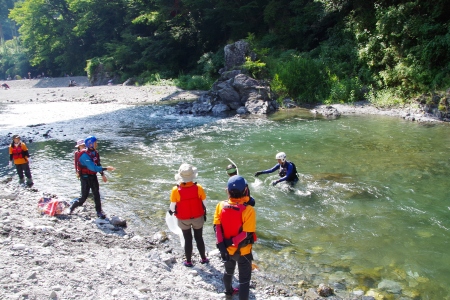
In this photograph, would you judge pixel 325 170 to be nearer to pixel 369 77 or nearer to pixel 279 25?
pixel 369 77

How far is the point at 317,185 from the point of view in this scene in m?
10.1

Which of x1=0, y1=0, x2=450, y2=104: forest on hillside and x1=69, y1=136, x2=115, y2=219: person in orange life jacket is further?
x1=0, y1=0, x2=450, y2=104: forest on hillside

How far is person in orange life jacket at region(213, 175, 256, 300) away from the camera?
4480 mm

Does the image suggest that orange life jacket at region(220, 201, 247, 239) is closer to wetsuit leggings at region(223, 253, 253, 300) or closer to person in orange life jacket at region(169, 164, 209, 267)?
wetsuit leggings at region(223, 253, 253, 300)

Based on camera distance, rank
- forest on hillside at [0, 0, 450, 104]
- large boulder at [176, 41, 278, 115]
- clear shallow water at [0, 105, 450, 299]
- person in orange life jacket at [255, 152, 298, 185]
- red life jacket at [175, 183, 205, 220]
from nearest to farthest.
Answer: red life jacket at [175, 183, 205, 220] < clear shallow water at [0, 105, 450, 299] < person in orange life jacket at [255, 152, 298, 185] < forest on hillside at [0, 0, 450, 104] < large boulder at [176, 41, 278, 115]

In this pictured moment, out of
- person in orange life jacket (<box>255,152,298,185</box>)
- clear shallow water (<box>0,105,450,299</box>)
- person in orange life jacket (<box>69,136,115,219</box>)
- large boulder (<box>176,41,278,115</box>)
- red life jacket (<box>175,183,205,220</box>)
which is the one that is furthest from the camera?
large boulder (<box>176,41,278,115</box>)

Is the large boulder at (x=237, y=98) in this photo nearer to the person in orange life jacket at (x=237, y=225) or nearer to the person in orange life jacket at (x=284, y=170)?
the person in orange life jacket at (x=284, y=170)

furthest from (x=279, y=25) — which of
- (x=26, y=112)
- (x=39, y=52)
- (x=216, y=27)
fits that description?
(x=39, y=52)

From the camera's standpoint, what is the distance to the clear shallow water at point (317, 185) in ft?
20.8

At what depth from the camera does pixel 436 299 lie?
530cm

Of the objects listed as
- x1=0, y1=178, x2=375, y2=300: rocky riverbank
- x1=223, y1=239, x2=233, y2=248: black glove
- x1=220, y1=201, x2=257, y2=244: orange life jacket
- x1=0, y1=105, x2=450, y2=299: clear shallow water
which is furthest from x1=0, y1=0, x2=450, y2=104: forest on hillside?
x1=223, y1=239, x2=233, y2=248: black glove

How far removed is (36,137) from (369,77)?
20427mm

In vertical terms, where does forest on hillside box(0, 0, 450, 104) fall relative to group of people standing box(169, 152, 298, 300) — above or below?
above

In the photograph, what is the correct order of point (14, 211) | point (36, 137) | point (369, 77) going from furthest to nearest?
point (369, 77) < point (36, 137) < point (14, 211)
